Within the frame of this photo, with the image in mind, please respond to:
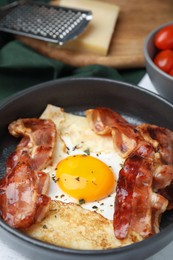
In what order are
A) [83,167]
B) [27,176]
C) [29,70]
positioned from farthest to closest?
[29,70]
[83,167]
[27,176]

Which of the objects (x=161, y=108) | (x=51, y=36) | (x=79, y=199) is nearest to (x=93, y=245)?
(x=79, y=199)

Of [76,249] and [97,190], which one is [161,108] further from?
[76,249]

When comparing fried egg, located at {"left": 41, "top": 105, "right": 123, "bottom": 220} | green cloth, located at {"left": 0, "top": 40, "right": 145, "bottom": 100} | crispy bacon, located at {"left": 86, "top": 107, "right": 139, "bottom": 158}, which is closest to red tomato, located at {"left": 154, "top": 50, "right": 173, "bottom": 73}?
green cloth, located at {"left": 0, "top": 40, "right": 145, "bottom": 100}

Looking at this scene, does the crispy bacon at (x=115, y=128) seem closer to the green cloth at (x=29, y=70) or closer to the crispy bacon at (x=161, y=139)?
the crispy bacon at (x=161, y=139)

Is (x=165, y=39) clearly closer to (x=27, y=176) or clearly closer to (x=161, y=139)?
(x=161, y=139)

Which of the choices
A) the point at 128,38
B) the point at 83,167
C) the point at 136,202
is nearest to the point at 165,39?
the point at 128,38

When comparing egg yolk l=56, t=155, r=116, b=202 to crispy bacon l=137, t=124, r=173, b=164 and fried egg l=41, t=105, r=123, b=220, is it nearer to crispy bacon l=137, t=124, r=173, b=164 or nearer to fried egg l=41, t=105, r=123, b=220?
fried egg l=41, t=105, r=123, b=220

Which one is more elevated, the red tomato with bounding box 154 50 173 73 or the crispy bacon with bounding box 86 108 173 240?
the red tomato with bounding box 154 50 173 73
